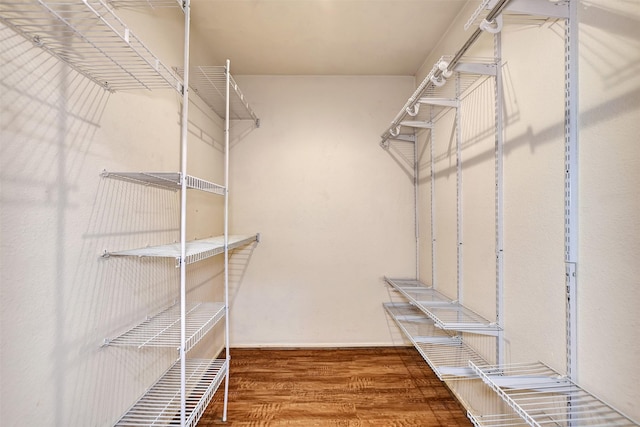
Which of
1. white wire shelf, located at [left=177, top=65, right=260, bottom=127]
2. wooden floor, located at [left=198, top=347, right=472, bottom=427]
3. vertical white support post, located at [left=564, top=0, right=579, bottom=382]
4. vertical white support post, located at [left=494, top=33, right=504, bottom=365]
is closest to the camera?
vertical white support post, located at [left=564, top=0, right=579, bottom=382]

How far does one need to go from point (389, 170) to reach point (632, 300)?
80.4 inches

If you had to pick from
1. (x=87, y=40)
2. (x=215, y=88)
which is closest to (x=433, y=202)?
(x=215, y=88)

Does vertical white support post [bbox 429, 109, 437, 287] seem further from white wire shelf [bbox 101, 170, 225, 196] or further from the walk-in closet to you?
white wire shelf [bbox 101, 170, 225, 196]

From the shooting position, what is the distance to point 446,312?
173cm

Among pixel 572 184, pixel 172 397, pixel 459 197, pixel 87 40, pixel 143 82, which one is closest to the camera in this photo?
pixel 87 40

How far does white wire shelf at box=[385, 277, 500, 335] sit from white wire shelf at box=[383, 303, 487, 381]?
181 mm

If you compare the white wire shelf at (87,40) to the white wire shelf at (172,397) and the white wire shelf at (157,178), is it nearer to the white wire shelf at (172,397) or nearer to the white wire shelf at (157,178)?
the white wire shelf at (157,178)

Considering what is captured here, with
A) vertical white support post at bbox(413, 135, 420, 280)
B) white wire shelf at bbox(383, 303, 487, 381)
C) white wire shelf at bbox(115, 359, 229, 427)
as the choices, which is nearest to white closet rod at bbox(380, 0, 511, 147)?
vertical white support post at bbox(413, 135, 420, 280)

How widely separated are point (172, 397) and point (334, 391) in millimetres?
1043

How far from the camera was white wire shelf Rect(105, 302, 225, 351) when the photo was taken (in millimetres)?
1234

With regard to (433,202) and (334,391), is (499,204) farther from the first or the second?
(334,391)

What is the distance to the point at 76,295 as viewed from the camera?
3.45 feet

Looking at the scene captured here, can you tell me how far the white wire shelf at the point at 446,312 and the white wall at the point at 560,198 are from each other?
0.07 metres

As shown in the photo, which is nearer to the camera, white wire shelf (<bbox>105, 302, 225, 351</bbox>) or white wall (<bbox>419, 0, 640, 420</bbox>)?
white wall (<bbox>419, 0, 640, 420</bbox>)
